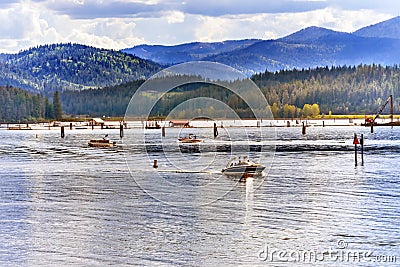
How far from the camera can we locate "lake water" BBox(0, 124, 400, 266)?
115ft

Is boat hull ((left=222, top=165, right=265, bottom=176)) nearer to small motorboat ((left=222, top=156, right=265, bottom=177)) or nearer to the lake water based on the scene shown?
small motorboat ((left=222, top=156, right=265, bottom=177))

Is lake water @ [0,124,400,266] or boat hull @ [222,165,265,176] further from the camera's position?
boat hull @ [222,165,265,176]

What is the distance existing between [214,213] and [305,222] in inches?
230

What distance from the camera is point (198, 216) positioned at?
44625mm

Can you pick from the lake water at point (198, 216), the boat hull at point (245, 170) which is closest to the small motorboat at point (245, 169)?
the boat hull at point (245, 170)

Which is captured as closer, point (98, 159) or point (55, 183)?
point (55, 183)

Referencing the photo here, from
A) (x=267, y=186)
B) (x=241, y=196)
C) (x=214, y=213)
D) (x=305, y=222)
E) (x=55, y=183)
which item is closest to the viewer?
(x=305, y=222)

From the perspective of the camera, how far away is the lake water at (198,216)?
34.9 m

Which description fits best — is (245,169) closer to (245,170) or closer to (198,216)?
(245,170)

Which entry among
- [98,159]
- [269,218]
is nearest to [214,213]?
[269,218]

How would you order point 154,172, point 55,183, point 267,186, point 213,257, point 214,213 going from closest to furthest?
1. point 213,257
2. point 214,213
3. point 267,186
4. point 55,183
5. point 154,172

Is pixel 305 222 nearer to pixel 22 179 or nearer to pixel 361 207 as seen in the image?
pixel 361 207

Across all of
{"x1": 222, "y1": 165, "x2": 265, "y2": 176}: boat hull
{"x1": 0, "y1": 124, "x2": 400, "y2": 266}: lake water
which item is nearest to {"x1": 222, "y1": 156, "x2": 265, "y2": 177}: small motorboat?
{"x1": 222, "y1": 165, "x2": 265, "y2": 176}: boat hull

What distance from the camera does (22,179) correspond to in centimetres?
6650
